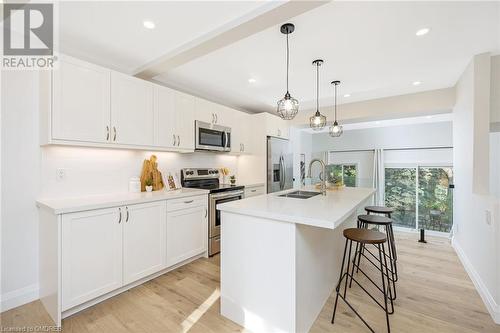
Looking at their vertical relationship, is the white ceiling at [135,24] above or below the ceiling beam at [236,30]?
above

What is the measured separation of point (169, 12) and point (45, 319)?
2686mm

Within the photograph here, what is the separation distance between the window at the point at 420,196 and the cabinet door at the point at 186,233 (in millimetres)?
5065

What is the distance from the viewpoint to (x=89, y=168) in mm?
2490

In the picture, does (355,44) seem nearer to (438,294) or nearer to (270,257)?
(270,257)

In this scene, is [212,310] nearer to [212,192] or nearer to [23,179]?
[212,192]

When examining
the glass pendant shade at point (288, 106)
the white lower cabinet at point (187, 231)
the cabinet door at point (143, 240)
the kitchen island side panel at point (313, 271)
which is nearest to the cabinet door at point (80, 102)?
the cabinet door at point (143, 240)

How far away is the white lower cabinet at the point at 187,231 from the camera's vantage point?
2.64 meters

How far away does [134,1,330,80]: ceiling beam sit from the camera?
164cm

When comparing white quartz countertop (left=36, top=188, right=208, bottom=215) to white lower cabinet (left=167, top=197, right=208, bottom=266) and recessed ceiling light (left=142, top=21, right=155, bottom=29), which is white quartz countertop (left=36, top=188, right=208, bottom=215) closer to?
white lower cabinet (left=167, top=197, right=208, bottom=266)

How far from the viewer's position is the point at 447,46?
235 centimetres

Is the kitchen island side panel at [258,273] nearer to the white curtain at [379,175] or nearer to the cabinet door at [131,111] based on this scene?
the cabinet door at [131,111]

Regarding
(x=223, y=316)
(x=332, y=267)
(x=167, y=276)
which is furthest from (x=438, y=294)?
(x=167, y=276)

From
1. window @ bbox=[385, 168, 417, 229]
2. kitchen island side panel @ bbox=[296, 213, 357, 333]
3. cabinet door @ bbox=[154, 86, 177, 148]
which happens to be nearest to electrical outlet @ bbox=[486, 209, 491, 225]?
kitchen island side panel @ bbox=[296, 213, 357, 333]

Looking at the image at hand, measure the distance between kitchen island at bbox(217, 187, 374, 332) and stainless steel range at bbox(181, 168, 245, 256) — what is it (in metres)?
1.22
